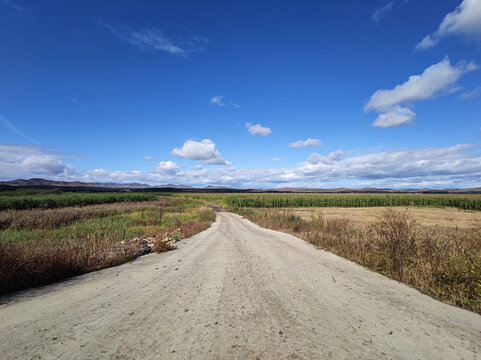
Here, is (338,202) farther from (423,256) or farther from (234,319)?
(234,319)

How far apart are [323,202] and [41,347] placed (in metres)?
69.5

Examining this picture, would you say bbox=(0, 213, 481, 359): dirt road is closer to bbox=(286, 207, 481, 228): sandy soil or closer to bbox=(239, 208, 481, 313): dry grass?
bbox=(239, 208, 481, 313): dry grass

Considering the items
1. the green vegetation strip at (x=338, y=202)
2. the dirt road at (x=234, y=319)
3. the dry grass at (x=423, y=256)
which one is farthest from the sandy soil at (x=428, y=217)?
the green vegetation strip at (x=338, y=202)

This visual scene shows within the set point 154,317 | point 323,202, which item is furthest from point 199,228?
point 323,202

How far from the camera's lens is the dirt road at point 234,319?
11.1 feet

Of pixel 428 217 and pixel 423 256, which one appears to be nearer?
pixel 423 256

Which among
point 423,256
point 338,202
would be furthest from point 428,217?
point 423,256

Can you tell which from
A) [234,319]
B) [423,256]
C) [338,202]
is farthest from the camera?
[338,202]

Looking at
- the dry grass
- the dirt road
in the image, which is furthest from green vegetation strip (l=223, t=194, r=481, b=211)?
the dirt road

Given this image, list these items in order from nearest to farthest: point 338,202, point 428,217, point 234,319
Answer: point 234,319 → point 428,217 → point 338,202

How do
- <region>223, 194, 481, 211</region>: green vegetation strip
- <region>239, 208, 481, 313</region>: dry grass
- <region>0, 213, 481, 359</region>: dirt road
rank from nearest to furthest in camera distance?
<region>0, 213, 481, 359</region>: dirt road < <region>239, 208, 481, 313</region>: dry grass < <region>223, 194, 481, 211</region>: green vegetation strip

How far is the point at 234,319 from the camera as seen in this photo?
435 cm

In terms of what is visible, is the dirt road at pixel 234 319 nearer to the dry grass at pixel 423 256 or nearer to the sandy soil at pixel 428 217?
the dry grass at pixel 423 256

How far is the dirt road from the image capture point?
11.1 ft
